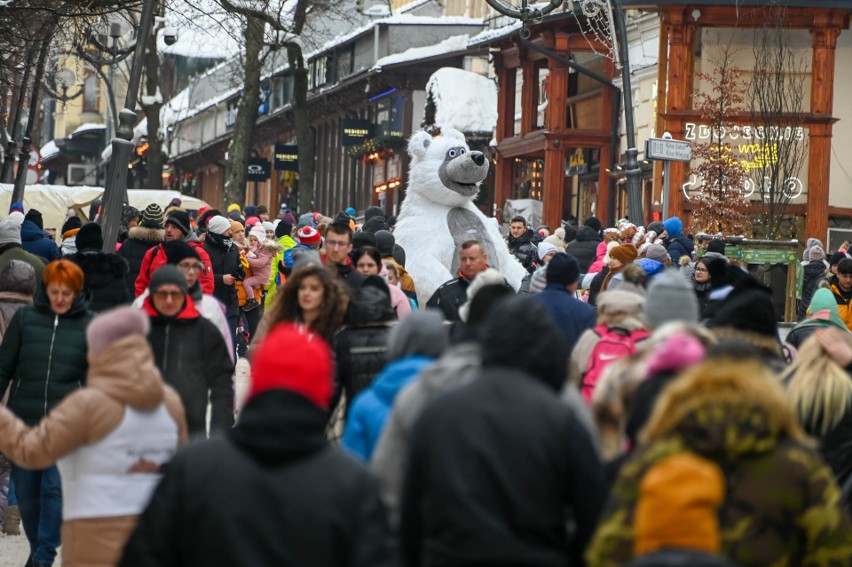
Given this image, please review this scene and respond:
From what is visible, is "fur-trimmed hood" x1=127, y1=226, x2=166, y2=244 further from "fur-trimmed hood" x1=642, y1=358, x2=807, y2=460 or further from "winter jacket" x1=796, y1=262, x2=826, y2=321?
"winter jacket" x1=796, y1=262, x2=826, y2=321

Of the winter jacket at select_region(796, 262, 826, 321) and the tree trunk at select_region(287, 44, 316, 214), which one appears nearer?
the winter jacket at select_region(796, 262, 826, 321)

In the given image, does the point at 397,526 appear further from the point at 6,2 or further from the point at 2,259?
the point at 6,2

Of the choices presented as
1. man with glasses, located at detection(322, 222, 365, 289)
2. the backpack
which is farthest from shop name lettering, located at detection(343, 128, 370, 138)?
the backpack

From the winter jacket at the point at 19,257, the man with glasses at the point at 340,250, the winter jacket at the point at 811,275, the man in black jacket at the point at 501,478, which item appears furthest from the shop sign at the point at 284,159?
the man in black jacket at the point at 501,478

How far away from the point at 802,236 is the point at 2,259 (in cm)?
2024

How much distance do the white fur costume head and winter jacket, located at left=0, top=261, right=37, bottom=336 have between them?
19.1 ft

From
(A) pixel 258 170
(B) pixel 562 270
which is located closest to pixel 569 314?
(B) pixel 562 270

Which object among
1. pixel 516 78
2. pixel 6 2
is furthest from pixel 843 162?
pixel 6 2

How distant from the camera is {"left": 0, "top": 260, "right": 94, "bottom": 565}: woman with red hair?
9273mm

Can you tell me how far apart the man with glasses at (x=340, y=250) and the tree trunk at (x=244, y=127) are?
25.2 meters

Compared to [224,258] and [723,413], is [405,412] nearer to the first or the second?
[723,413]

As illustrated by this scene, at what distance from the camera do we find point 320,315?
9.38 metres

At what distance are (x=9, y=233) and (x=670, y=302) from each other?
24.1 ft

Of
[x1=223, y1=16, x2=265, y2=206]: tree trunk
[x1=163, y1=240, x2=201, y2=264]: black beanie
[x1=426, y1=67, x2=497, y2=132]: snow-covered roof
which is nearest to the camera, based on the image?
[x1=163, y1=240, x2=201, y2=264]: black beanie
